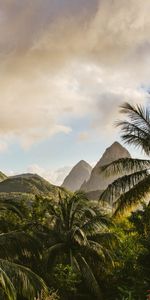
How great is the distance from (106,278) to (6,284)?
10.1 meters

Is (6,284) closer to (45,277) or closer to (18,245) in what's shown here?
(18,245)

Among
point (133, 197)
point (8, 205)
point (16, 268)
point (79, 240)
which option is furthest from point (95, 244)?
point (16, 268)

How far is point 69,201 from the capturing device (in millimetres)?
18125

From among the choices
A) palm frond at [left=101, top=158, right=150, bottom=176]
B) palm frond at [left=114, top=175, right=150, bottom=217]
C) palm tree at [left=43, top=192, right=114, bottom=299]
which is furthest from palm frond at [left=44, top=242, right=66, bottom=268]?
palm frond at [left=101, top=158, right=150, bottom=176]

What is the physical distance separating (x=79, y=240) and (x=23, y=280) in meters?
6.70

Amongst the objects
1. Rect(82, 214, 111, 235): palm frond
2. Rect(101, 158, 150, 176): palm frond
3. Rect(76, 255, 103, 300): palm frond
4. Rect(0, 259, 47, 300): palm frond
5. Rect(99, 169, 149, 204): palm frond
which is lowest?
Rect(76, 255, 103, 300): palm frond

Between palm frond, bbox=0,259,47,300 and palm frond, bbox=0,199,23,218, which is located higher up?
palm frond, bbox=0,199,23,218

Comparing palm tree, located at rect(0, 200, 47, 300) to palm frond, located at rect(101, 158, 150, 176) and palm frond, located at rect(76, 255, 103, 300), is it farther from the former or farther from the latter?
palm frond, located at rect(101, 158, 150, 176)

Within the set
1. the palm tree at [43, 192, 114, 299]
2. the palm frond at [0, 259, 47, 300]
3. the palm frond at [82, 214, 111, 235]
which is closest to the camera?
the palm frond at [0, 259, 47, 300]

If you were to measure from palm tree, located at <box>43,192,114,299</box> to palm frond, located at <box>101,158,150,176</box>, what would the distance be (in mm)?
2672

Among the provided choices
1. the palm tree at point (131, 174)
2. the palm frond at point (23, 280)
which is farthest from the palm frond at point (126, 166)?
the palm frond at point (23, 280)

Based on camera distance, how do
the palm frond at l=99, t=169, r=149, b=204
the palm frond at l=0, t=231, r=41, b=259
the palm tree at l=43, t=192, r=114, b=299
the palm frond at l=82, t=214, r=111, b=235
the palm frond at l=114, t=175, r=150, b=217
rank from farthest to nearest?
the palm frond at l=82, t=214, r=111, b=235 < the palm tree at l=43, t=192, r=114, b=299 < the palm frond at l=99, t=169, r=149, b=204 < the palm frond at l=114, t=175, r=150, b=217 < the palm frond at l=0, t=231, r=41, b=259

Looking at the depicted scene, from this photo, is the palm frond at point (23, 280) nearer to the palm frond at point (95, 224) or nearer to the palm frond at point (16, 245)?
the palm frond at point (16, 245)

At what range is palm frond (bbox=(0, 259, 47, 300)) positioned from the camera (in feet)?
32.0
